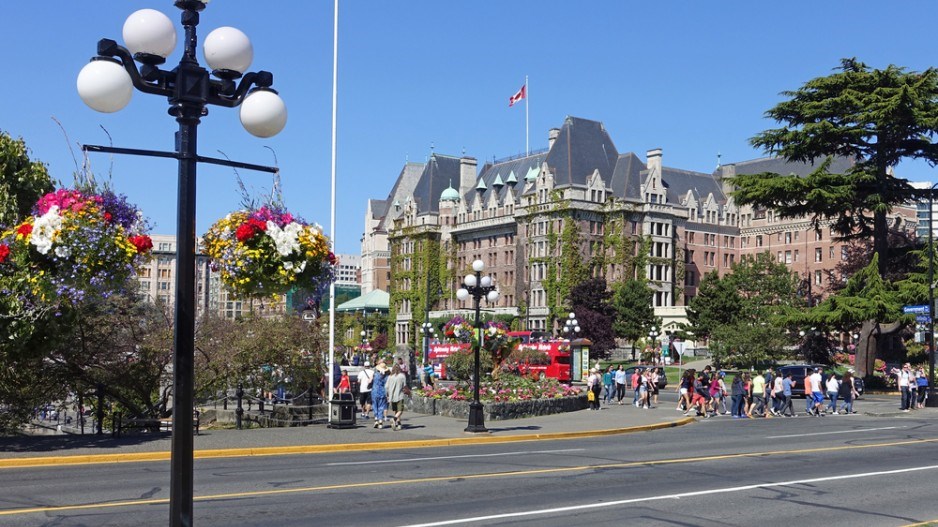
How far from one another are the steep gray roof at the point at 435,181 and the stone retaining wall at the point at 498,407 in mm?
91533

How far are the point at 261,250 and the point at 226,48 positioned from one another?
8.53 ft

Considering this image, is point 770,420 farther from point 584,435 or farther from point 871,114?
point 871,114

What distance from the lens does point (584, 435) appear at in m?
27.2

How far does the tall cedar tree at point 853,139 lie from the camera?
5150 centimetres

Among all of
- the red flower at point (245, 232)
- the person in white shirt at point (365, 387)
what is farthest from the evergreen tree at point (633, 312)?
the red flower at point (245, 232)

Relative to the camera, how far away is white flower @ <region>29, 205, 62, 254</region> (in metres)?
9.70

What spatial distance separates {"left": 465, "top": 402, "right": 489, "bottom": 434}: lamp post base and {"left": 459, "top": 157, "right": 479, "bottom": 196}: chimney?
3998 inches

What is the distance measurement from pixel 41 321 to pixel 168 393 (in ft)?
40.9

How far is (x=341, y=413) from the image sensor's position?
26594 millimetres

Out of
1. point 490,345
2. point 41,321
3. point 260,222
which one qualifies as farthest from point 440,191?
point 260,222

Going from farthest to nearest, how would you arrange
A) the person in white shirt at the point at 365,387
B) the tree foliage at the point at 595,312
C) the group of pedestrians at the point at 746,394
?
the tree foliage at the point at 595,312 < the group of pedestrians at the point at 746,394 < the person in white shirt at the point at 365,387

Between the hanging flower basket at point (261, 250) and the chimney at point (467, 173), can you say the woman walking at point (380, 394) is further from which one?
the chimney at point (467, 173)

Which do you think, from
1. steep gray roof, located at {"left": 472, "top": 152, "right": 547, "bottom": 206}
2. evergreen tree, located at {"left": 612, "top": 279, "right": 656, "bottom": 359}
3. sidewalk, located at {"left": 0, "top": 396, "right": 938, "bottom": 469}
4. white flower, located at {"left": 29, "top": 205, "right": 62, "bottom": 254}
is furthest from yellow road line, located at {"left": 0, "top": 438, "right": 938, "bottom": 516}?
steep gray roof, located at {"left": 472, "top": 152, "right": 547, "bottom": 206}

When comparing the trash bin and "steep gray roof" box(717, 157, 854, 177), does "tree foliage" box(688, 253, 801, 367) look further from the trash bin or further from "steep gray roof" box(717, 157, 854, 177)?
the trash bin
